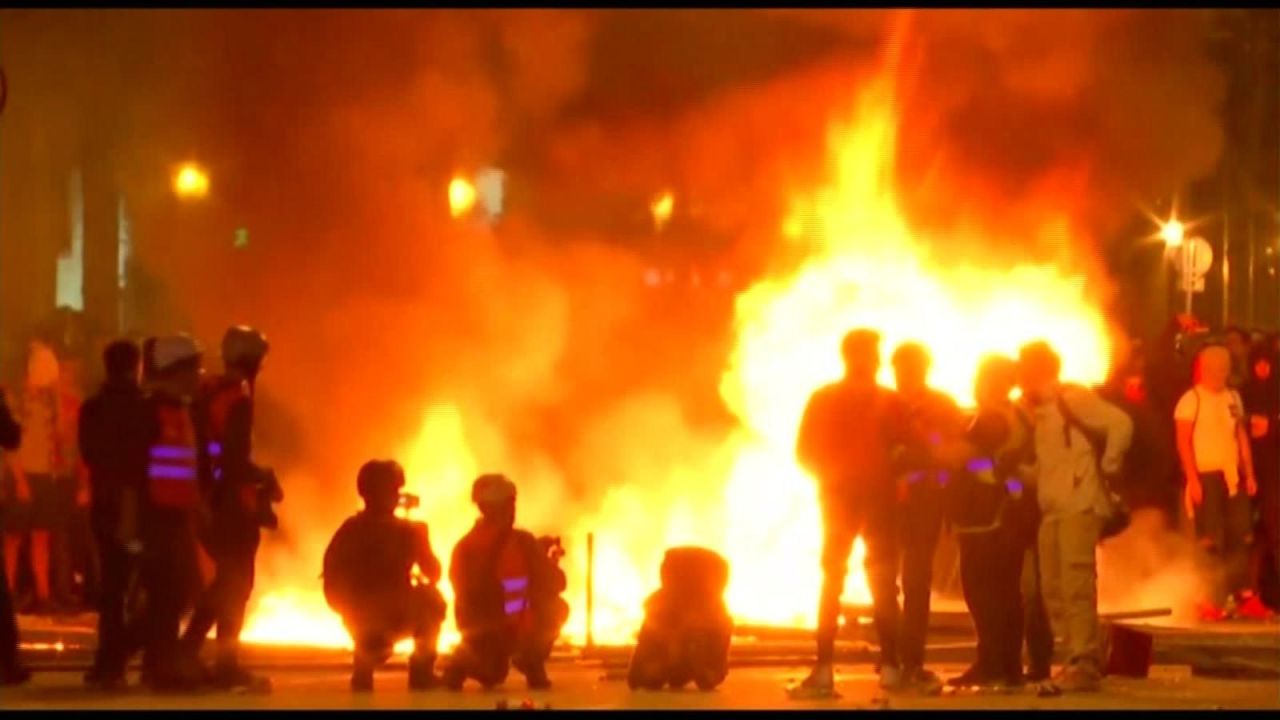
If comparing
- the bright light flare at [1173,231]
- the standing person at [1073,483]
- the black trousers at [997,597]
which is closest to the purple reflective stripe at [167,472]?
the black trousers at [997,597]

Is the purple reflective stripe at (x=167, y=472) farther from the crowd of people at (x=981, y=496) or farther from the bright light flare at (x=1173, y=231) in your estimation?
the bright light flare at (x=1173, y=231)

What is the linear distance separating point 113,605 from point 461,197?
10.6 meters

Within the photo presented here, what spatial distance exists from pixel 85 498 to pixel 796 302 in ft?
22.7

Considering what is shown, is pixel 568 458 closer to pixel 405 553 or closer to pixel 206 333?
pixel 206 333

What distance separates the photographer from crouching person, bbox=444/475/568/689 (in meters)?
10.9

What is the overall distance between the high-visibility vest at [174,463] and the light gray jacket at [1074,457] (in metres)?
3.83

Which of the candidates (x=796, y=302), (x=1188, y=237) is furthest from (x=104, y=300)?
(x=1188, y=237)

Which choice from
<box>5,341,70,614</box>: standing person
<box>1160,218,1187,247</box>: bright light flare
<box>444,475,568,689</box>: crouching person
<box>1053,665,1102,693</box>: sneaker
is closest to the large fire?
<box>5,341,70,614</box>: standing person

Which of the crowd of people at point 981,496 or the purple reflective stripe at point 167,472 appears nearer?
the purple reflective stripe at point 167,472

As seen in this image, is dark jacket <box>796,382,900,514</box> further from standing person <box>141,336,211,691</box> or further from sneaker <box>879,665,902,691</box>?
standing person <box>141,336,211,691</box>

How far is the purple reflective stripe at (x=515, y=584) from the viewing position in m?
10.9

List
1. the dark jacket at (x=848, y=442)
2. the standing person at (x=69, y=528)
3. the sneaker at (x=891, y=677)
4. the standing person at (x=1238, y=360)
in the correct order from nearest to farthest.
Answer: the dark jacket at (x=848, y=442) < the sneaker at (x=891, y=677) < the standing person at (x=69, y=528) < the standing person at (x=1238, y=360)

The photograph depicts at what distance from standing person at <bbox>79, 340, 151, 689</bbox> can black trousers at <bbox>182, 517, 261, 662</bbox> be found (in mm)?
339

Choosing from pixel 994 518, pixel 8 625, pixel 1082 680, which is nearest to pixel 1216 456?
pixel 1082 680
